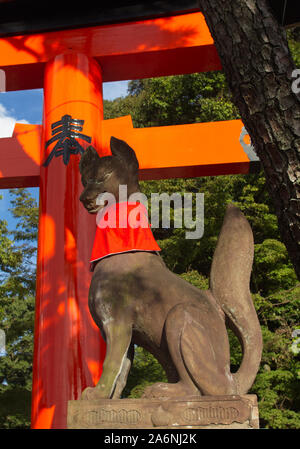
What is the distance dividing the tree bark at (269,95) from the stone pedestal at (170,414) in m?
0.72

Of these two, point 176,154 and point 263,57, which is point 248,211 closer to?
point 176,154

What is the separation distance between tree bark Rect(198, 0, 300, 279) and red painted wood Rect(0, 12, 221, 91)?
323cm

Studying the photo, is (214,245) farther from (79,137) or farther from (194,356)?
(194,356)

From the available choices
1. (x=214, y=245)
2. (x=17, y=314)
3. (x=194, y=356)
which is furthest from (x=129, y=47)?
(x=17, y=314)

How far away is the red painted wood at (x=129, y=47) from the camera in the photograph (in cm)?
479

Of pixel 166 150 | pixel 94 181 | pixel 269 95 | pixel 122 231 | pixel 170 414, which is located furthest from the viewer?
pixel 166 150

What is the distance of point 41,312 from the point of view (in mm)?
4062

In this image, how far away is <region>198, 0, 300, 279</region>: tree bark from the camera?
61.0 inches

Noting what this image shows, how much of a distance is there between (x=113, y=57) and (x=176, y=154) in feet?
3.98

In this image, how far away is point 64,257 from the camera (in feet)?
13.6

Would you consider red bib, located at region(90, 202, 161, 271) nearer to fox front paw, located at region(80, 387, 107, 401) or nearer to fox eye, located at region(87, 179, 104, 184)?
fox eye, located at region(87, 179, 104, 184)

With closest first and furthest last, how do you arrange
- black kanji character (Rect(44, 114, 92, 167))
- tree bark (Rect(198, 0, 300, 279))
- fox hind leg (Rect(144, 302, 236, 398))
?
tree bark (Rect(198, 0, 300, 279))
fox hind leg (Rect(144, 302, 236, 398))
black kanji character (Rect(44, 114, 92, 167))

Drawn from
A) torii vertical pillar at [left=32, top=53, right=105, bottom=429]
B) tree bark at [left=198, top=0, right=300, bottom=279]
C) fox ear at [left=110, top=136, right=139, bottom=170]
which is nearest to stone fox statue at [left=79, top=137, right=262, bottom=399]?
fox ear at [left=110, top=136, right=139, bottom=170]

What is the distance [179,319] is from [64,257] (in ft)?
7.26
